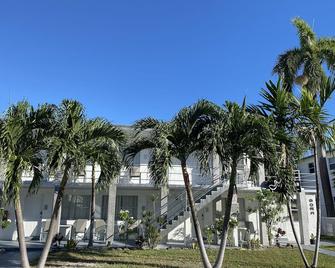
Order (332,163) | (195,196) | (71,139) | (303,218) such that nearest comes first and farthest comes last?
(71,139), (303,218), (195,196), (332,163)

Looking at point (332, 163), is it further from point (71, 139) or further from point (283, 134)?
point (71, 139)

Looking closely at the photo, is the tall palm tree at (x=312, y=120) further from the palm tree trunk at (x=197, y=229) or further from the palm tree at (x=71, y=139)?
the palm tree at (x=71, y=139)

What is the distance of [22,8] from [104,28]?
3.47 m

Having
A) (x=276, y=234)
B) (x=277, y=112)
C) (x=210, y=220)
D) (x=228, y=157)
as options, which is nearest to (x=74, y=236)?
(x=210, y=220)

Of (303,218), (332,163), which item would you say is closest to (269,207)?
(303,218)

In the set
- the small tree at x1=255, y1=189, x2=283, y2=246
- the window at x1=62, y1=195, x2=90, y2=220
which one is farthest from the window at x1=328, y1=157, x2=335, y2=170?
the window at x1=62, y1=195, x2=90, y2=220

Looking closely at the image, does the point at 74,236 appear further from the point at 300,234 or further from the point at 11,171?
the point at 300,234

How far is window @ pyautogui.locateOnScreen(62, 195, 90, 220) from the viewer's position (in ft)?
65.6

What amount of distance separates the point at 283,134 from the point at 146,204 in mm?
13003

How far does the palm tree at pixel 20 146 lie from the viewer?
27.0 feet

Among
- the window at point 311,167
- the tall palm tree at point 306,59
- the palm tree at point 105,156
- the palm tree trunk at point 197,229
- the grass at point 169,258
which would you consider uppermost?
the tall palm tree at point 306,59

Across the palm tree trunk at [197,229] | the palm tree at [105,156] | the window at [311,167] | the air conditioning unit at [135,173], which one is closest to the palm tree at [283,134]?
the palm tree trunk at [197,229]

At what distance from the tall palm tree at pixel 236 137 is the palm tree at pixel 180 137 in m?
0.43

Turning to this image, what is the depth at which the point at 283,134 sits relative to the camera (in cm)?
925
